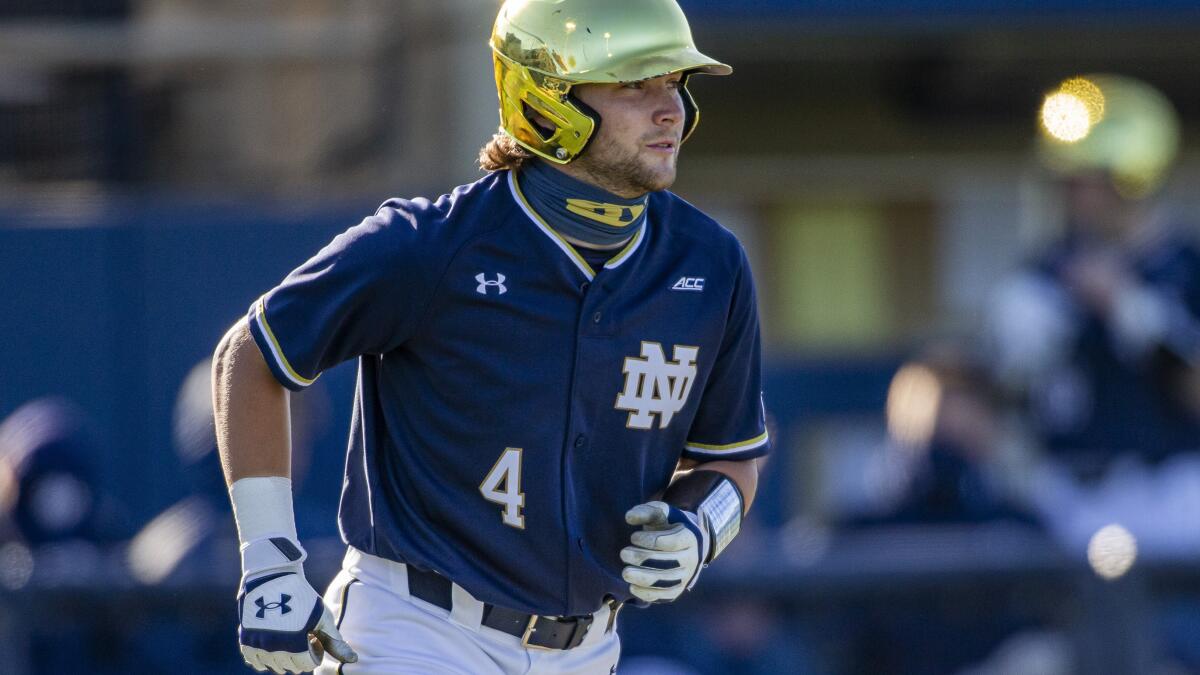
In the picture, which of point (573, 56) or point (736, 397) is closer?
point (573, 56)

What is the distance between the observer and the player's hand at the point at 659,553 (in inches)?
142

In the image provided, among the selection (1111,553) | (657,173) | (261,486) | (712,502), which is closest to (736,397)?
(712,502)

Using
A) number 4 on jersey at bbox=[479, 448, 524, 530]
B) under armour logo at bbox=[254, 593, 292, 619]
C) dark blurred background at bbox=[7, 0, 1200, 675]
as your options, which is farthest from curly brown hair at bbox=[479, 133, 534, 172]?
dark blurred background at bbox=[7, 0, 1200, 675]

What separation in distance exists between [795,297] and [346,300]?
22.7 ft

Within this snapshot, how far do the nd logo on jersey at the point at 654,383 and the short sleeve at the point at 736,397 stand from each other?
147mm

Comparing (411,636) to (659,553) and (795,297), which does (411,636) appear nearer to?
(659,553)

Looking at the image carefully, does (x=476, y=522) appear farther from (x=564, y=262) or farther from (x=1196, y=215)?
(x=1196, y=215)

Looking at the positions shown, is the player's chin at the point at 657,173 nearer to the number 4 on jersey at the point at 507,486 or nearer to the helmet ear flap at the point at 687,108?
the helmet ear flap at the point at 687,108

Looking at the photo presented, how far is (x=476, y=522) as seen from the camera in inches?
145

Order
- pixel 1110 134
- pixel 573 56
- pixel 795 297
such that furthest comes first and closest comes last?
pixel 795 297, pixel 1110 134, pixel 573 56

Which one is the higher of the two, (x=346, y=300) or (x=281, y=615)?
(x=346, y=300)

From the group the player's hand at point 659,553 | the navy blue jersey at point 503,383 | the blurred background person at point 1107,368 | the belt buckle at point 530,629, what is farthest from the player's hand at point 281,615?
the blurred background person at point 1107,368

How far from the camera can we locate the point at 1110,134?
25.8 ft

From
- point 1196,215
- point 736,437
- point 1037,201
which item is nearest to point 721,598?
point 736,437
